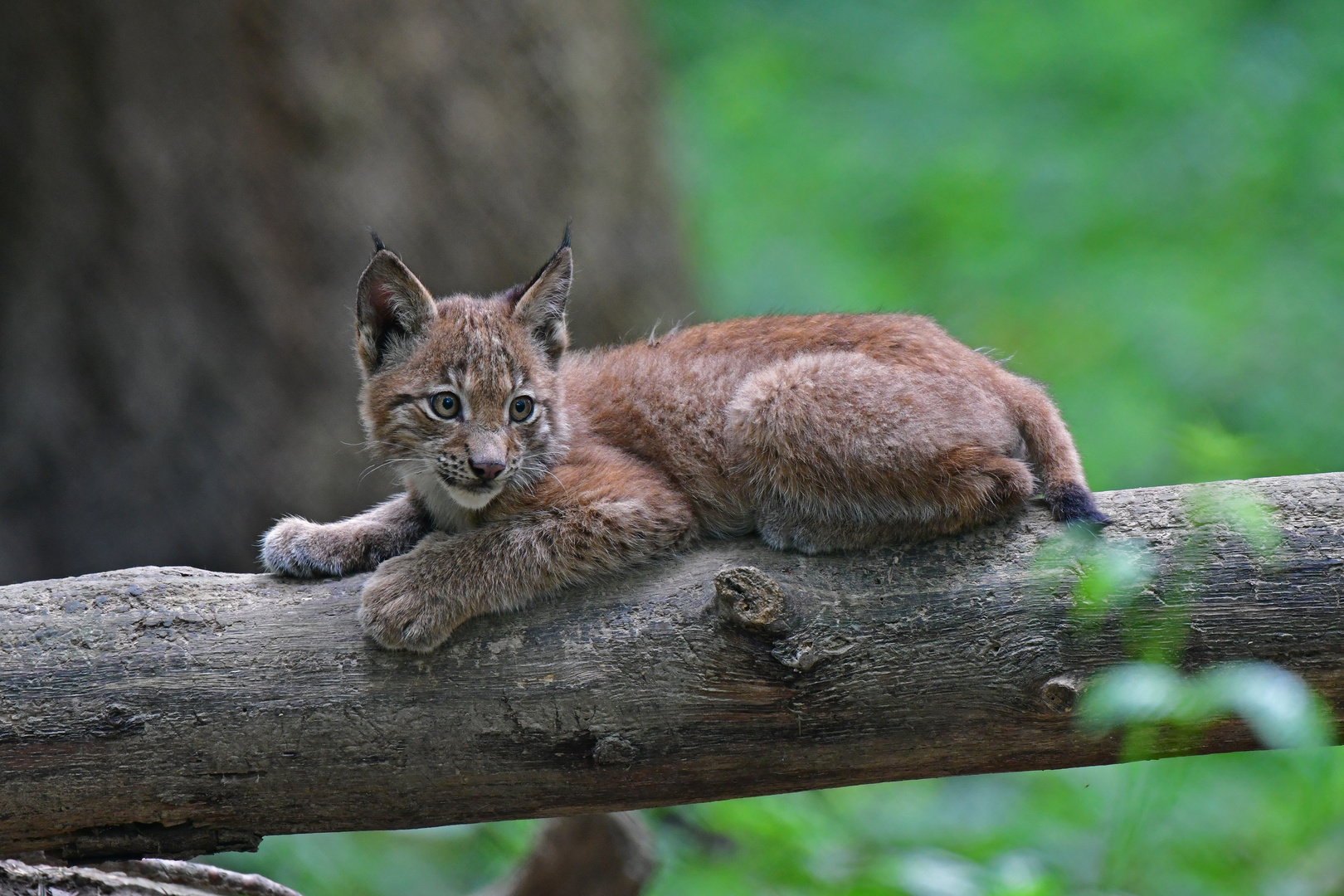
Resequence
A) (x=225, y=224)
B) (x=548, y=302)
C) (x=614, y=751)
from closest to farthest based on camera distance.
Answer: (x=614, y=751) → (x=548, y=302) → (x=225, y=224)

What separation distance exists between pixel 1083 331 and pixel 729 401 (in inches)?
276

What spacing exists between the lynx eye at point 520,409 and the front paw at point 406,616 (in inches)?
30.5

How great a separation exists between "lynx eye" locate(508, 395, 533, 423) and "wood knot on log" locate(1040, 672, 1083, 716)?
2.21 metres

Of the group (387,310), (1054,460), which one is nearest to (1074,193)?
(1054,460)

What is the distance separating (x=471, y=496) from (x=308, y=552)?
0.71 metres

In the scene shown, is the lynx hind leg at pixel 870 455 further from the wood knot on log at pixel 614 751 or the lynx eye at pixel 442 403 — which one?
the lynx eye at pixel 442 403

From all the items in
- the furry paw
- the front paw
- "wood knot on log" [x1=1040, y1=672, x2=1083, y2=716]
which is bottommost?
the front paw

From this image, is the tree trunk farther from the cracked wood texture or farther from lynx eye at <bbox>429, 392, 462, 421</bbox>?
the cracked wood texture

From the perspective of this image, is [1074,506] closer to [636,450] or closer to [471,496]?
[636,450]

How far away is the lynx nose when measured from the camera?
4562 mm

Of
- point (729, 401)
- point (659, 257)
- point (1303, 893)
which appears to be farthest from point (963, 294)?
point (729, 401)

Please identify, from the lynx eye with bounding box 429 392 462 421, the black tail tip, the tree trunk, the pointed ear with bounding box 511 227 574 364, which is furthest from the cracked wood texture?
the tree trunk

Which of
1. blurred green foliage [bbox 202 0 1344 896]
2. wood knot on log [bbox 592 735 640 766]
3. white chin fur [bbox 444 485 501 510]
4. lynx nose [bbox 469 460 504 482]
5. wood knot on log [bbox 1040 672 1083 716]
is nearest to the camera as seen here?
wood knot on log [bbox 1040 672 1083 716]

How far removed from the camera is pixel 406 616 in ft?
14.0
